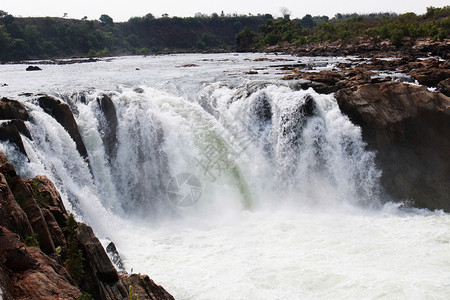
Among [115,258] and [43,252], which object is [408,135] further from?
[43,252]

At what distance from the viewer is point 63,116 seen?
13883 millimetres

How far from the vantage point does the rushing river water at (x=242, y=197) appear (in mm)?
9117

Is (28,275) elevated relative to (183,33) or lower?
lower

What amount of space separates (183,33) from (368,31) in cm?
7218

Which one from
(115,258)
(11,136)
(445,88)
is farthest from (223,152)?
(445,88)

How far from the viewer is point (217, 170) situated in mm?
14922

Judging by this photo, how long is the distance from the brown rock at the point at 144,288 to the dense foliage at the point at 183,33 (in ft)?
149

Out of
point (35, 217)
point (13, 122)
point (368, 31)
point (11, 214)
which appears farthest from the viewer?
point (368, 31)

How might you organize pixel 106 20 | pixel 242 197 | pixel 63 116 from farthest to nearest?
pixel 106 20 < pixel 242 197 < pixel 63 116

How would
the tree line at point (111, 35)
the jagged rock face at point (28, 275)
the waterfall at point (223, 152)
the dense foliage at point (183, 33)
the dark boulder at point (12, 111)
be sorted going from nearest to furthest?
1. the jagged rock face at point (28, 275)
2. the dark boulder at point (12, 111)
3. the waterfall at point (223, 152)
4. the dense foliage at point (183, 33)
5. the tree line at point (111, 35)

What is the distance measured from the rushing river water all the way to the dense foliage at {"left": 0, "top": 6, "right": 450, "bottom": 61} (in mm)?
36182

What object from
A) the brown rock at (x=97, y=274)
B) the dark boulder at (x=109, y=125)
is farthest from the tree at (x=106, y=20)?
the brown rock at (x=97, y=274)

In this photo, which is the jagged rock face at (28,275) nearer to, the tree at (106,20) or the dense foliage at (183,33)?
the dense foliage at (183,33)

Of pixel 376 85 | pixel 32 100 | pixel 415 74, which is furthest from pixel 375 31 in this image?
pixel 32 100
